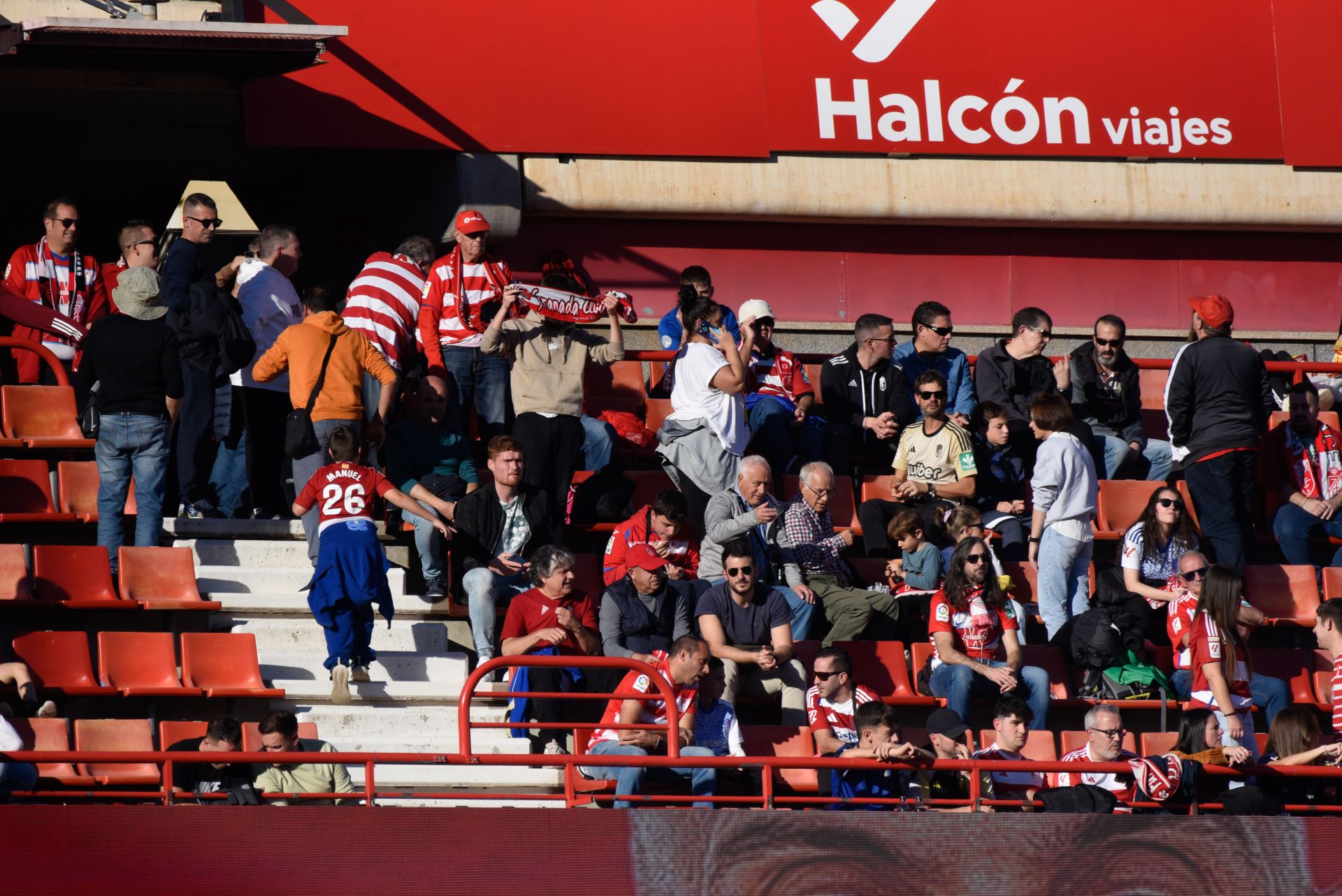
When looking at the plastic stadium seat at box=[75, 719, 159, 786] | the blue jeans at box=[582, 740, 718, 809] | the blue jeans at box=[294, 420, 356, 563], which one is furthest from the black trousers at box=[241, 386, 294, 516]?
the blue jeans at box=[582, 740, 718, 809]

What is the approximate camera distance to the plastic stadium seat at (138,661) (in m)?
9.04

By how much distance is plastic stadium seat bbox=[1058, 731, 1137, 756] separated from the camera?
30.4 feet

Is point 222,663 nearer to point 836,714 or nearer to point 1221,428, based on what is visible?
point 836,714

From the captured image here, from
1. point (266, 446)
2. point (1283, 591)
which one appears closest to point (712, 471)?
point (266, 446)

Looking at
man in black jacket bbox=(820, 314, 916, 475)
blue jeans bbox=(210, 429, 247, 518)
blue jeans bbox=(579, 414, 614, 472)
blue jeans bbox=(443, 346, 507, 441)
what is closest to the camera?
blue jeans bbox=(210, 429, 247, 518)

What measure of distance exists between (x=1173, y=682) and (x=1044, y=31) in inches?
232

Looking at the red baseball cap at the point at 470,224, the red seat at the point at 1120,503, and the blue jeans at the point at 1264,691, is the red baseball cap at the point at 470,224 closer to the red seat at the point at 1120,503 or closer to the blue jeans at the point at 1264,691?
the red seat at the point at 1120,503

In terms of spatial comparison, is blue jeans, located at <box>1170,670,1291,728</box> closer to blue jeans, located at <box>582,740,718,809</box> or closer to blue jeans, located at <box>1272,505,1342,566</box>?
blue jeans, located at <box>1272,505,1342,566</box>

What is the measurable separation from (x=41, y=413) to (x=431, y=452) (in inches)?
95.4

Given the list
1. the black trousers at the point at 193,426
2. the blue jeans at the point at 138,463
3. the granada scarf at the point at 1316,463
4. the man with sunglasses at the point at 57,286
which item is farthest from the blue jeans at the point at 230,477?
A: the granada scarf at the point at 1316,463

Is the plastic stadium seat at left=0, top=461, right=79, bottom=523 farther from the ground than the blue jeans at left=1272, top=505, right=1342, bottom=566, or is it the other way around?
the plastic stadium seat at left=0, top=461, right=79, bottom=523

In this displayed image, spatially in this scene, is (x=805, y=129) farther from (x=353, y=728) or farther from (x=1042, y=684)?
(x=353, y=728)

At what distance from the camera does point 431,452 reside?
1042cm

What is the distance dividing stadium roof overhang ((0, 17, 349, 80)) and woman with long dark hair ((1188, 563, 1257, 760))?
5.98m
